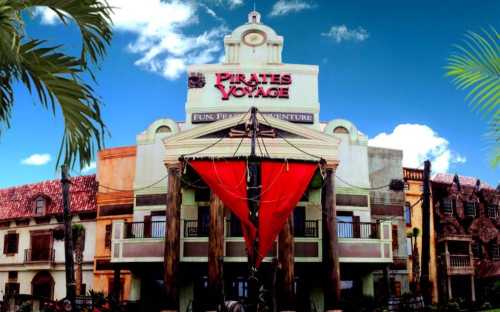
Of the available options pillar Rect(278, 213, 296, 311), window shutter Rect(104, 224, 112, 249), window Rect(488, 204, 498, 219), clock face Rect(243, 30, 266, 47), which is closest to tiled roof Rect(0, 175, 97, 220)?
window shutter Rect(104, 224, 112, 249)

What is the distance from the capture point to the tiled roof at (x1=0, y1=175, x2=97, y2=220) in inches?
1348

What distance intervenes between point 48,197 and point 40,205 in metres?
0.80

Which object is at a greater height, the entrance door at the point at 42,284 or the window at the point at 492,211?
the window at the point at 492,211

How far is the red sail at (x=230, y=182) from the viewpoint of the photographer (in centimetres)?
2130

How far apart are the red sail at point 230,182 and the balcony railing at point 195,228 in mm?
4103

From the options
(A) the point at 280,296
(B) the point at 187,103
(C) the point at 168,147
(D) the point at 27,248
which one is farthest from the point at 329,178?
(D) the point at 27,248

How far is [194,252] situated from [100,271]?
30.1ft

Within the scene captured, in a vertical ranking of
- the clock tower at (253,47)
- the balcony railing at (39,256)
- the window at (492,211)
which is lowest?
the balcony railing at (39,256)

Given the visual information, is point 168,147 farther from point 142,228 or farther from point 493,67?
point 493,67

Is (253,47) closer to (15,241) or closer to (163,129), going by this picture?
(163,129)

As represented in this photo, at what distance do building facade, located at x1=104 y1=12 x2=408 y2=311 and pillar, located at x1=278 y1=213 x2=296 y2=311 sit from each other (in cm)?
4

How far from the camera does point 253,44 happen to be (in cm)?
3153

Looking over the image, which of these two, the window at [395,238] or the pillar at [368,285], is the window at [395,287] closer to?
the window at [395,238]

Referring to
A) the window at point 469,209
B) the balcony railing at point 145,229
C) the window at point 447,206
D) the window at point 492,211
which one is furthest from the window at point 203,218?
the window at point 492,211
